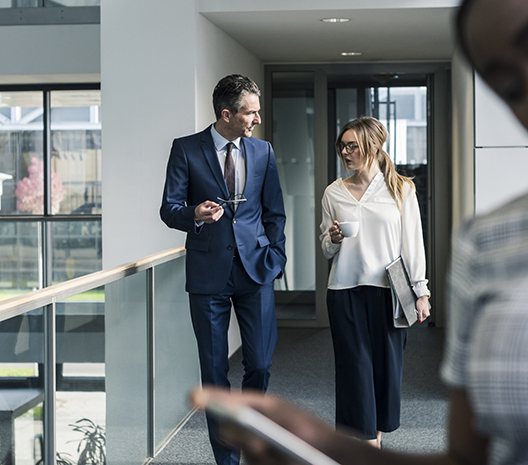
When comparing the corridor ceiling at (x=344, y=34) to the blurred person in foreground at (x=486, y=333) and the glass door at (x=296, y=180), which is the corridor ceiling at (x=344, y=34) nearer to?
the glass door at (x=296, y=180)

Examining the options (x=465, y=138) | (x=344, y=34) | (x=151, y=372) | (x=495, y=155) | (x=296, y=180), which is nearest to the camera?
(x=151, y=372)

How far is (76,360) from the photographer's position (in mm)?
2197

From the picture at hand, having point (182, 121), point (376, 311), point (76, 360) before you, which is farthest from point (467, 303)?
point (182, 121)

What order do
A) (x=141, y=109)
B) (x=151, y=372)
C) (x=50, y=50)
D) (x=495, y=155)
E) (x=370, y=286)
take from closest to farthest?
(x=370, y=286) → (x=151, y=372) → (x=495, y=155) → (x=141, y=109) → (x=50, y=50)

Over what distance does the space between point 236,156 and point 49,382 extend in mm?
1263

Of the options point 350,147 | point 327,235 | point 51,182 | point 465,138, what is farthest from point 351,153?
point 51,182

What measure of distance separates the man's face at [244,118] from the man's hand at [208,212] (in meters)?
0.39

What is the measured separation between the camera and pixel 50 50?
532 cm

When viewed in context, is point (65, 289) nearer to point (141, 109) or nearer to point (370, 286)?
point (370, 286)

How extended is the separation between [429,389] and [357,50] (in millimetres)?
2845

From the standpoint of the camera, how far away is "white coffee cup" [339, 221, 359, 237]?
8.63ft

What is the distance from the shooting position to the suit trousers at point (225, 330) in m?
2.72


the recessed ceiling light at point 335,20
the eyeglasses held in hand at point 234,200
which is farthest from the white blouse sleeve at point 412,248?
the recessed ceiling light at point 335,20

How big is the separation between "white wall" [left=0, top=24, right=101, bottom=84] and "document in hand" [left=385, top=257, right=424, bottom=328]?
3.59m
